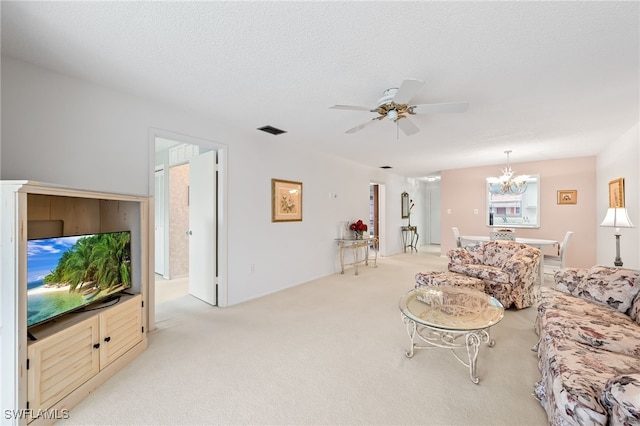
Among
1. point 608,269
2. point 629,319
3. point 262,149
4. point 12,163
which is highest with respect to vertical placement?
point 262,149

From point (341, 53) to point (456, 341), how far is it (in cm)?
268

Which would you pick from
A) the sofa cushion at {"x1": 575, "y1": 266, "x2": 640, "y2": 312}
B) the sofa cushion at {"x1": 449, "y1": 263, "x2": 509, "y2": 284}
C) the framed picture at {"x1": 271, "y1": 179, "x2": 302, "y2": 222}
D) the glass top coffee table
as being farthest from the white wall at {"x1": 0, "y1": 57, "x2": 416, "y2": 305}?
the sofa cushion at {"x1": 575, "y1": 266, "x2": 640, "y2": 312}

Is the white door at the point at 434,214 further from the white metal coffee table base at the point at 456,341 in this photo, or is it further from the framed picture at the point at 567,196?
the white metal coffee table base at the point at 456,341

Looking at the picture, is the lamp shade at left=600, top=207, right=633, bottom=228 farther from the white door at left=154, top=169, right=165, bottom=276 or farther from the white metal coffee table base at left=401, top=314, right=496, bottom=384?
the white door at left=154, top=169, right=165, bottom=276

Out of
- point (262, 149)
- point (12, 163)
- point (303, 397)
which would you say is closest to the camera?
point (303, 397)

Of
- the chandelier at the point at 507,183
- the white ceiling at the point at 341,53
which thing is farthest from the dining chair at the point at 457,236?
the white ceiling at the point at 341,53

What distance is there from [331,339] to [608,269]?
2.57m

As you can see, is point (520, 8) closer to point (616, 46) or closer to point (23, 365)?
point (616, 46)

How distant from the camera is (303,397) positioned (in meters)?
1.75

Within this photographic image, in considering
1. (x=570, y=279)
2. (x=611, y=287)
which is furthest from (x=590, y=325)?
(x=570, y=279)

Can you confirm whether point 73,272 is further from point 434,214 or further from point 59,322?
point 434,214

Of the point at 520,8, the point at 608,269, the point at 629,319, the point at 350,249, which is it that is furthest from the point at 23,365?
the point at 350,249

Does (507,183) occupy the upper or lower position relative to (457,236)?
upper

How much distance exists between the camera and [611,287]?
2221 mm
